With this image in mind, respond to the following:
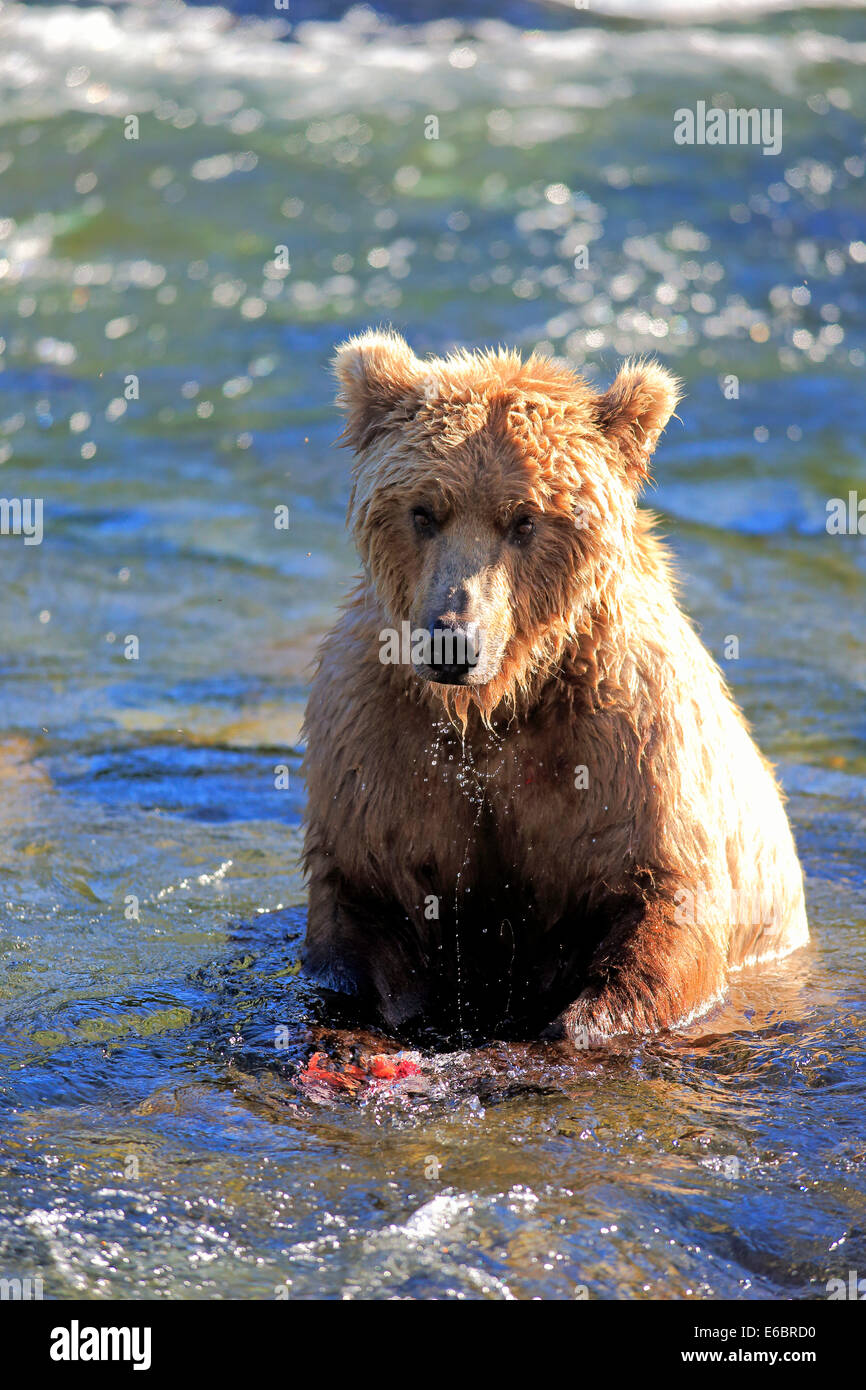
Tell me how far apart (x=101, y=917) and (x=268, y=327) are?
1054 cm

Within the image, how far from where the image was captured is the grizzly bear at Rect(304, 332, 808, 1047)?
504 centimetres

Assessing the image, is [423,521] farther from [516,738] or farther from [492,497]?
[516,738]

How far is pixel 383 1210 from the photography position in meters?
4.34

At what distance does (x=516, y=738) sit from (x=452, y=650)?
2.58 ft

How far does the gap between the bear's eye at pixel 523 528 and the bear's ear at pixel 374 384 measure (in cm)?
51

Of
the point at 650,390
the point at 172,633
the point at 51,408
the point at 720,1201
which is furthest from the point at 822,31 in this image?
the point at 720,1201

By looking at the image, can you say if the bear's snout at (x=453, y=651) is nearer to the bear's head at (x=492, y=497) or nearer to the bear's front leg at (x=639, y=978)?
the bear's head at (x=492, y=497)

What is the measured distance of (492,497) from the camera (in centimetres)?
496

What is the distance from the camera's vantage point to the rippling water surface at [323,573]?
4422mm
